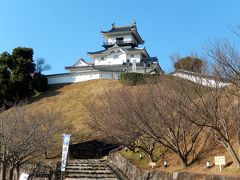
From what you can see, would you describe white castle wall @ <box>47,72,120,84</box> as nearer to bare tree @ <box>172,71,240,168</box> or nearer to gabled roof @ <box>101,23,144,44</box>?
gabled roof @ <box>101,23,144,44</box>

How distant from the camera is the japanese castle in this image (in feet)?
184

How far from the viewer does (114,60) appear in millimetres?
62344

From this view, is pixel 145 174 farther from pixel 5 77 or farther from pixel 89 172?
pixel 5 77

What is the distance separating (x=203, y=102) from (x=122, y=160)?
1176 centimetres

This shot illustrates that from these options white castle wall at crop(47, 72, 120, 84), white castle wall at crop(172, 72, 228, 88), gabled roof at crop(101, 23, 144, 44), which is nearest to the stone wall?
white castle wall at crop(172, 72, 228, 88)

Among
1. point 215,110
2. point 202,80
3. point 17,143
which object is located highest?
point 202,80

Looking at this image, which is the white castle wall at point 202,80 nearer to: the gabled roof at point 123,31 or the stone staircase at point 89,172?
the stone staircase at point 89,172

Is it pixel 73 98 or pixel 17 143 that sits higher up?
pixel 73 98

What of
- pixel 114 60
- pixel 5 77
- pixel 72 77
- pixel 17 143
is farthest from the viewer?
pixel 114 60

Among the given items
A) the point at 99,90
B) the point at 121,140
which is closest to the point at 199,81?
the point at 121,140

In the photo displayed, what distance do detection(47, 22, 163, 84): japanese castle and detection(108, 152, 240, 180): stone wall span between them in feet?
86.7

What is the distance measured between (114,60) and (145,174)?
45829 millimetres

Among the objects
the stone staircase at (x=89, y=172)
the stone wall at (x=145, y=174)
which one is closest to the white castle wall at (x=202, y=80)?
the stone wall at (x=145, y=174)

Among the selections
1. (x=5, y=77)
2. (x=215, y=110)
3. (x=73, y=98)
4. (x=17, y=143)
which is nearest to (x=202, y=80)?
(x=215, y=110)
